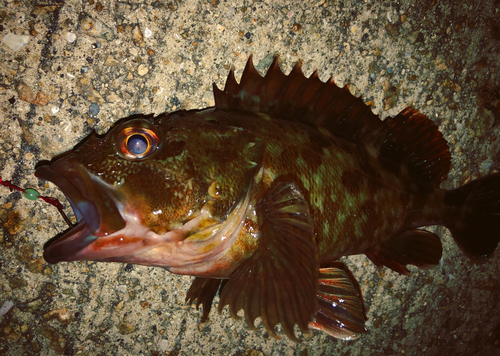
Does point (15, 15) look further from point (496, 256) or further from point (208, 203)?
point (496, 256)

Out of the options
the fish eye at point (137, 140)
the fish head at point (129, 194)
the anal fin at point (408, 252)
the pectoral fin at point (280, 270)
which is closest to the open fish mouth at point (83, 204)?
the fish head at point (129, 194)

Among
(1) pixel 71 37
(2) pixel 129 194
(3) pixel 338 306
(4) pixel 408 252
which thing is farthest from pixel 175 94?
(4) pixel 408 252

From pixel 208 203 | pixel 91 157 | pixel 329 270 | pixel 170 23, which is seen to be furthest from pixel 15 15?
pixel 329 270

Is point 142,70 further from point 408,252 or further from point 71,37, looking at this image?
point 408,252

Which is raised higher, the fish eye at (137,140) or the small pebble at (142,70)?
the small pebble at (142,70)

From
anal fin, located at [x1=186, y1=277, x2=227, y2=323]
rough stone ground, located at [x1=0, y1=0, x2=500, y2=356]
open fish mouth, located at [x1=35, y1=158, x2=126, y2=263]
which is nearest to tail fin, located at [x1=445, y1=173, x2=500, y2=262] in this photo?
rough stone ground, located at [x1=0, y1=0, x2=500, y2=356]

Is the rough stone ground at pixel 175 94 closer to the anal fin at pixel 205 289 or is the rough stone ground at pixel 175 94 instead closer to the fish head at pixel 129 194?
the anal fin at pixel 205 289
